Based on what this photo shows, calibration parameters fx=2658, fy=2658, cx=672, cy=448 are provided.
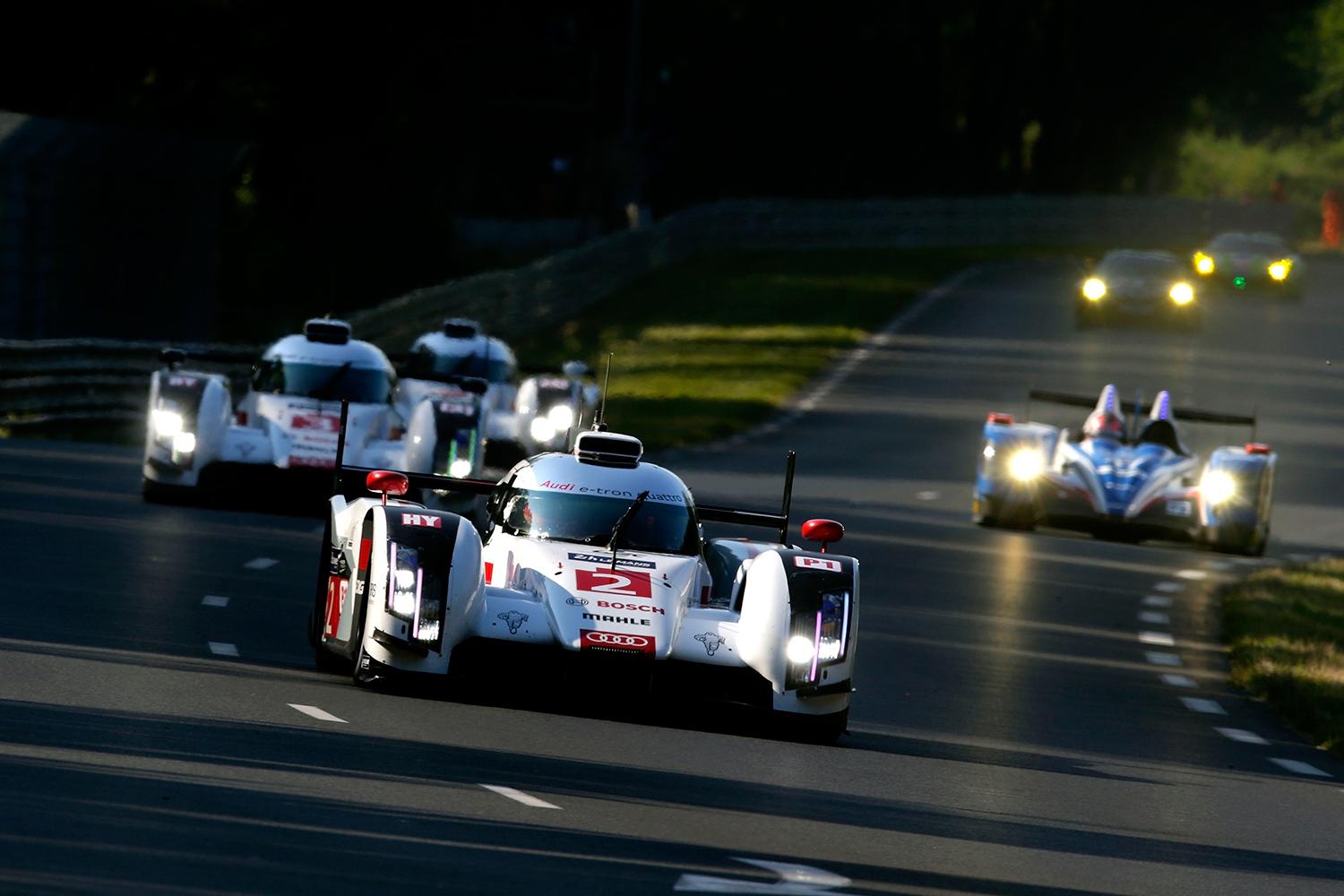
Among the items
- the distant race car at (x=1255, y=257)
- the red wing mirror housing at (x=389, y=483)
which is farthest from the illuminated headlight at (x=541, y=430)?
the distant race car at (x=1255, y=257)

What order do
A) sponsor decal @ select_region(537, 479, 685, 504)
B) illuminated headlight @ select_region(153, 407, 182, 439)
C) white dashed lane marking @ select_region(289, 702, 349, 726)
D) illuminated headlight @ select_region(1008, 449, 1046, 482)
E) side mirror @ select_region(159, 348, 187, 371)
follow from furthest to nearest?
illuminated headlight @ select_region(1008, 449, 1046, 482), side mirror @ select_region(159, 348, 187, 371), illuminated headlight @ select_region(153, 407, 182, 439), sponsor decal @ select_region(537, 479, 685, 504), white dashed lane marking @ select_region(289, 702, 349, 726)

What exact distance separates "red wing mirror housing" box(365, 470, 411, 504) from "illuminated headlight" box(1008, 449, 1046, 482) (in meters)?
12.8

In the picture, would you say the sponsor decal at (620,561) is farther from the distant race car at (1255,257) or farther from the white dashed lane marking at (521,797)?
the distant race car at (1255,257)

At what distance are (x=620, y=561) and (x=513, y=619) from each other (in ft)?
2.44

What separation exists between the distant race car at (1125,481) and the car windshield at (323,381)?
6041mm

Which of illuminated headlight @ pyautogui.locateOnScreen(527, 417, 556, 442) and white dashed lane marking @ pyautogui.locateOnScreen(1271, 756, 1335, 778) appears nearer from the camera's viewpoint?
white dashed lane marking @ pyautogui.locateOnScreen(1271, 756, 1335, 778)

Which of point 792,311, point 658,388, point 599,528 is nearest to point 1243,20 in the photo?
point 792,311

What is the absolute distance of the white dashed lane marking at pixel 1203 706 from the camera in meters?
15.5

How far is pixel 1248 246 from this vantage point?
193ft

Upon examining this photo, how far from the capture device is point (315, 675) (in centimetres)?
1308

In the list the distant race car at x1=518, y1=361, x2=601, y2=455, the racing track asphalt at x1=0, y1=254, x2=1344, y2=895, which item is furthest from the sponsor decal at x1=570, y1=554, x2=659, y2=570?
the distant race car at x1=518, y1=361, x2=601, y2=455

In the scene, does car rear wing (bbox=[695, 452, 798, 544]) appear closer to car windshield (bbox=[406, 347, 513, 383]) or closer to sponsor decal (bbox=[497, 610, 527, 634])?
sponsor decal (bbox=[497, 610, 527, 634])

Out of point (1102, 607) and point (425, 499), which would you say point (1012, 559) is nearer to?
point (1102, 607)

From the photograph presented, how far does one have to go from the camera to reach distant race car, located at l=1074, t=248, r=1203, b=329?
5106 cm
